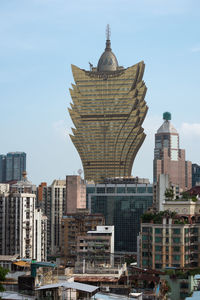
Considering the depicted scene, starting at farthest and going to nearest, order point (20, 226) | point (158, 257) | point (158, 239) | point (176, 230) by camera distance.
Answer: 1. point (20, 226)
2. point (158, 239)
3. point (176, 230)
4. point (158, 257)

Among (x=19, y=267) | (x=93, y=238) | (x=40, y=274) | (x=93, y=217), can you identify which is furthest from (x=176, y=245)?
(x=93, y=217)

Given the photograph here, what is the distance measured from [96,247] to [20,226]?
2463 centimetres

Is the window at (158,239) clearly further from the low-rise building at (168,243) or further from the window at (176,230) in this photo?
the window at (176,230)

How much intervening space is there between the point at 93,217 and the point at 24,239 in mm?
39922

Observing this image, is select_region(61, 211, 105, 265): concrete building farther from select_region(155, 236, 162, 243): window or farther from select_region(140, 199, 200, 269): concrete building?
select_region(155, 236, 162, 243): window

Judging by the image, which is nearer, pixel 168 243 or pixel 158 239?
pixel 168 243

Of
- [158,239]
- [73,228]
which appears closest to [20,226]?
[73,228]

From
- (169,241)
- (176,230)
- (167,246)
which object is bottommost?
(167,246)

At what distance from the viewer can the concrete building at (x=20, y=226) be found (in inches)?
5851

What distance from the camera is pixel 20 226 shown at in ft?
487

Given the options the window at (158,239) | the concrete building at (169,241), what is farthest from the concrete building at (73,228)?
the window at (158,239)

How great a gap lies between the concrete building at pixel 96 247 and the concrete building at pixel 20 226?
17.3m

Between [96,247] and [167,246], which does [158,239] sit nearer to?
[167,246]

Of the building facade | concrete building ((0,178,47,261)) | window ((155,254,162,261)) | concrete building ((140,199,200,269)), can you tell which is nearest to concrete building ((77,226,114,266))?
the building facade
